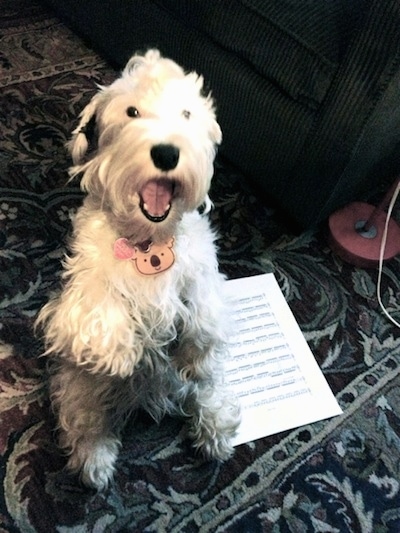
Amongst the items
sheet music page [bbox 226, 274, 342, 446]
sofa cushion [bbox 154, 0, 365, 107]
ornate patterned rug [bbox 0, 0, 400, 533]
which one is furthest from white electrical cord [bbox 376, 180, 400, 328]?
sofa cushion [bbox 154, 0, 365, 107]

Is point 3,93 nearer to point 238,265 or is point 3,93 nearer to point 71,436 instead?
point 238,265

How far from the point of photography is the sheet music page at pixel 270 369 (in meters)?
1.37

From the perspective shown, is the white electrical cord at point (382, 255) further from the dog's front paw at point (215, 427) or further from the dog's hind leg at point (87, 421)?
the dog's hind leg at point (87, 421)

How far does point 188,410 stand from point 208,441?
0.08 meters

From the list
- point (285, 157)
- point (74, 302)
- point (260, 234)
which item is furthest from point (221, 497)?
point (285, 157)

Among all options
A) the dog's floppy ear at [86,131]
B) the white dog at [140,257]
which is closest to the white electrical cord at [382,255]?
the white dog at [140,257]

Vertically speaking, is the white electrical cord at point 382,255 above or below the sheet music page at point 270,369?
above

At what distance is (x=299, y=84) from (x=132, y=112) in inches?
26.4

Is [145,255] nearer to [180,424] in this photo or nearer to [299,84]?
[180,424]

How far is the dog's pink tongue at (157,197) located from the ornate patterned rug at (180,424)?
609 millimetres

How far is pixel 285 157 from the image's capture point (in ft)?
5.08

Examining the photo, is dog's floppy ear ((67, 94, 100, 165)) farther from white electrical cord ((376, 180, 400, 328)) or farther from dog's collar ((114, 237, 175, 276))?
white electrical cord ((376, 180, 400, 328))

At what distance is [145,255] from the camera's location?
97 centimetres

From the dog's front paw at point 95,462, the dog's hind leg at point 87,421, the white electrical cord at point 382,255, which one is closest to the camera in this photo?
the dog's hind leg at point 87,421
